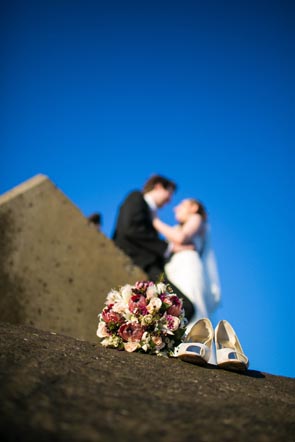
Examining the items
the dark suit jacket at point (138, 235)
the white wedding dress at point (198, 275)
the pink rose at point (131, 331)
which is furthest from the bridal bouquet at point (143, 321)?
the dark suit jacket at point (138, 235)

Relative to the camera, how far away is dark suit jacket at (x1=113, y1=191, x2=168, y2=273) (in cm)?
664

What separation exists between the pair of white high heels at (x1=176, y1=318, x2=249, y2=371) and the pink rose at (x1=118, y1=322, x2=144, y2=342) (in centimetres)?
31

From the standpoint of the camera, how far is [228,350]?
3061 millimetres

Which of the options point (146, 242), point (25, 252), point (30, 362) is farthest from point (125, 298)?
point (146, 242)

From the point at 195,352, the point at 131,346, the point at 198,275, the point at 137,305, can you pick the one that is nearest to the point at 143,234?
the point at 198,275

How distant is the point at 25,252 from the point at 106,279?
1.19 m

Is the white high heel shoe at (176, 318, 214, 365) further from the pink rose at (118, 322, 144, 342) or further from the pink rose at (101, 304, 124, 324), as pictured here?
the pink rose at (101, 304, 124, 324)

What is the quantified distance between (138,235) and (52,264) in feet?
5.22

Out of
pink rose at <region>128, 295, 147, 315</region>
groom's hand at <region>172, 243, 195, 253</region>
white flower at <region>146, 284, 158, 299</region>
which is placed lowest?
pink rose at <region>128, 295, 147, 315</region>

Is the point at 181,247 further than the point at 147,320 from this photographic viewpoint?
Yes

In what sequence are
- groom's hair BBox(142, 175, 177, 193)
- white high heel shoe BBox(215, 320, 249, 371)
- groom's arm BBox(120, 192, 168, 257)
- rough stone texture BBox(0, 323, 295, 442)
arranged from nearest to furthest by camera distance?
rough stone texture BBox(0, 323, 295, 442) → white high heel shoe BBox(215, 320, 249, 371) → groom's arm BBox(120, 192, 168, 257) → groom's hair BBox(142, 175, 177, 193)

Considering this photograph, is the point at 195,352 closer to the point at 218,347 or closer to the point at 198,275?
the point at 218,347

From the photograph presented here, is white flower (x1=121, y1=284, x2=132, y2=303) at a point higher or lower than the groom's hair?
lower

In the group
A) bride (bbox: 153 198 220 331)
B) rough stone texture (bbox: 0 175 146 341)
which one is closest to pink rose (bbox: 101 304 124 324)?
rough stone texture (bbox: 0 175 146 341)
